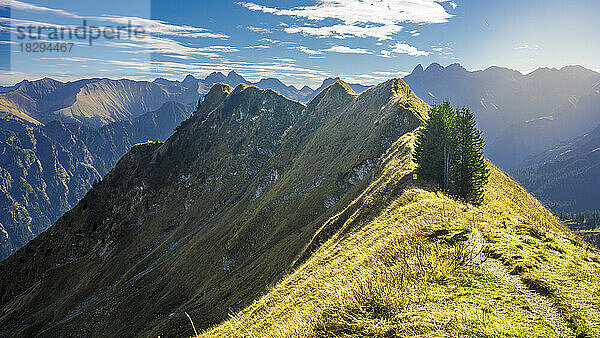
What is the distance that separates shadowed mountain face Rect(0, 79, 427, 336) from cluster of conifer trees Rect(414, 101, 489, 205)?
44.5 feet

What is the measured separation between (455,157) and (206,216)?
93389mm

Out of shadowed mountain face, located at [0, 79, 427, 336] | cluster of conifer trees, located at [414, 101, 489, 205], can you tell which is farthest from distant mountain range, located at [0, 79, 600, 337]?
cluster of conifer trees, located at [414, 101, 489, 205]

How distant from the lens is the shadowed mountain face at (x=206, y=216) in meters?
52.1

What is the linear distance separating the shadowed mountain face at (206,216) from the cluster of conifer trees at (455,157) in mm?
13563

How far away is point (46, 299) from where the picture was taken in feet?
307

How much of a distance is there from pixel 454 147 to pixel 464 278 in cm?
2797

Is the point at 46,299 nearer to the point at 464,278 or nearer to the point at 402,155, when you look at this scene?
the point at 402,155

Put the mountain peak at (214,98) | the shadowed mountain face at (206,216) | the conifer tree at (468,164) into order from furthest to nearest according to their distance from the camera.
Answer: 1. the mountain peak at (214,98)
2. the shadowed mountain face at (206,216)
3. the conifer tree at (468,164)

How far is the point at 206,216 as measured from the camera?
107m

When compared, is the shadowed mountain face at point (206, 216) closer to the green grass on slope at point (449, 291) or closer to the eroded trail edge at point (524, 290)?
the green grass on slope at point (449, 291)

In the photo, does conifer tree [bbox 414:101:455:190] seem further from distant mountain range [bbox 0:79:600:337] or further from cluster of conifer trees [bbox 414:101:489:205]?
distant mountain range [bbox 0:79:600:337]

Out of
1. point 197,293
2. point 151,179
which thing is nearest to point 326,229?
point 197,293

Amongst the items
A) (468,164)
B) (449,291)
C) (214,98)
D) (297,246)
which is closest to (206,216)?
(297,246)

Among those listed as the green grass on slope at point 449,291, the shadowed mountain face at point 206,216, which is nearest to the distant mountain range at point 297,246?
the green grass on slope at point 449,291
